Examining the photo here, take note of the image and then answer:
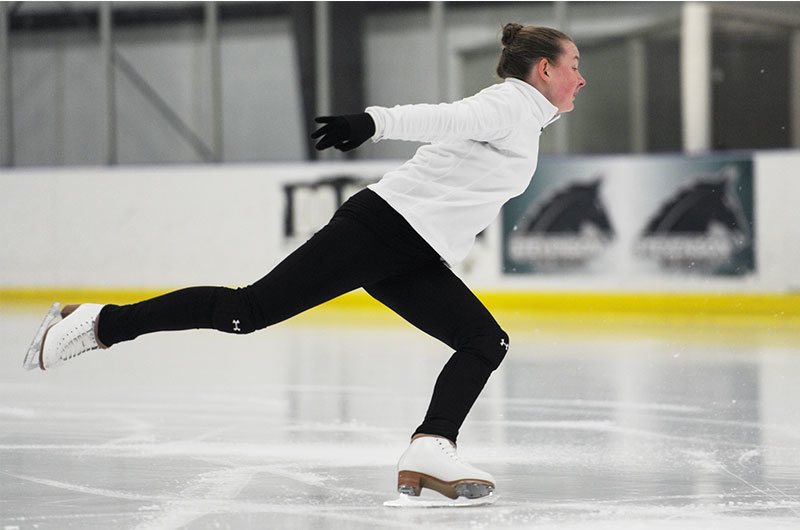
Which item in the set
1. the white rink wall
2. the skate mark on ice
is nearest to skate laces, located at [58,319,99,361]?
the skate mark on ice

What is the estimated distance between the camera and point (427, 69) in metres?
9.71

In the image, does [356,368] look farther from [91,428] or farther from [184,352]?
[91,428]

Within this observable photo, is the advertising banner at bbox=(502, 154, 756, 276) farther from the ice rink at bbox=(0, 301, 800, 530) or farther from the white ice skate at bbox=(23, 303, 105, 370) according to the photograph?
the white ice skate at bbox=(23, 303, 105, 370)

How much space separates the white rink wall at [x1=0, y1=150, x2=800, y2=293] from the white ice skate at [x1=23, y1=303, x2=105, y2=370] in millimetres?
5742

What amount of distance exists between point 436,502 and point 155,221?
6712mm

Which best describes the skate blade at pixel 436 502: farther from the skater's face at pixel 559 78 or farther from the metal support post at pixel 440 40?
the metal support post at pixel 440 40

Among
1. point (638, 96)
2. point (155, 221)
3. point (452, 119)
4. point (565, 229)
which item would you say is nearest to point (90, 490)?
point (452, 119)

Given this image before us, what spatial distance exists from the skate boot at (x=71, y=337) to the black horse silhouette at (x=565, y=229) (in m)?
5.49

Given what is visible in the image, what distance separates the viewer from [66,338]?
259cm

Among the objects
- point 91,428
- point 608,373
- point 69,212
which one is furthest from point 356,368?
point 69,212

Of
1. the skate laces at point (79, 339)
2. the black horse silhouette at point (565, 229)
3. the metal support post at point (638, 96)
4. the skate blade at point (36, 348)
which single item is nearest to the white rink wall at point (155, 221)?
the black horse silhouette at point (565, 229)

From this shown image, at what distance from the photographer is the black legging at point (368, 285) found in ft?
7.75

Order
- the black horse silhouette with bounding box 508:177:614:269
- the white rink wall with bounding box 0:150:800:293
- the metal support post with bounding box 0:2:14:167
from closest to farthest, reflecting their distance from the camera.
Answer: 1. the black horse silhouette with bounding box 508:177:614:269
2. the white rink wall with bounding box 0:150:800:293
3. the metal support post with bounding box 0:2:14:167

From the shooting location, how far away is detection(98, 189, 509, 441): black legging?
2.36m
